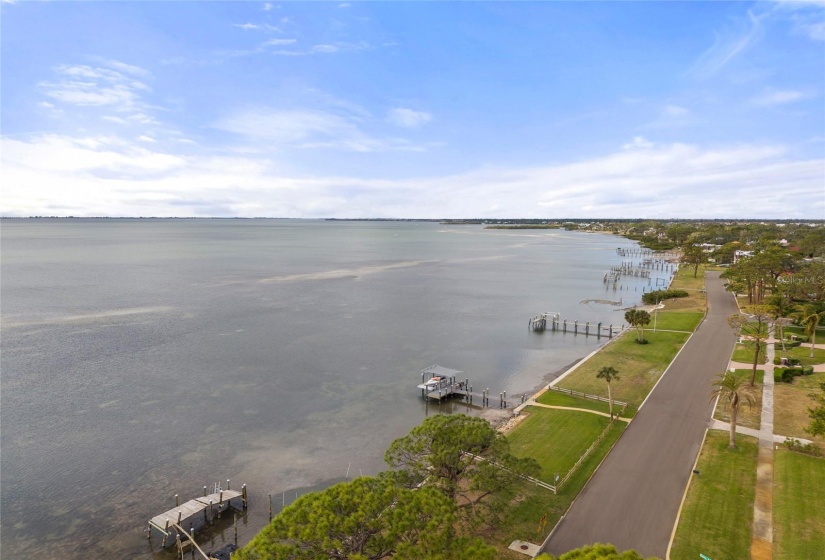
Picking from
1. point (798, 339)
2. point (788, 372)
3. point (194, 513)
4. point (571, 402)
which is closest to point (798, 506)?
point (571, 402)

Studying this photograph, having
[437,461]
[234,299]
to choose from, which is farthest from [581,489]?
[234,299]

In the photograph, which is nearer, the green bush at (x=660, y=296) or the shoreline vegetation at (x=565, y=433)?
the shoreline vegetation at (x=565, y=433)

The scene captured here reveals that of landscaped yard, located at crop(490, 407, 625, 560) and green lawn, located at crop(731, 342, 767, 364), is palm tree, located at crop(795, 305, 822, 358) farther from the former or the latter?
landscaped yard, located at crop(490, 407, 625, 560)

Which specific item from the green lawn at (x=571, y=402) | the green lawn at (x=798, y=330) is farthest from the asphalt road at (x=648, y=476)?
the green lawn at (x=798, y=330)

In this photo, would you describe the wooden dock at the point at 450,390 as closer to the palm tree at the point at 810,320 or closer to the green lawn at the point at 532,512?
the green lawn at the point at 532,512

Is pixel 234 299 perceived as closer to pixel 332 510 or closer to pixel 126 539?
pixel 126 539

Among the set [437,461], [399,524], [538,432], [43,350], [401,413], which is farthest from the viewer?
[43,350]

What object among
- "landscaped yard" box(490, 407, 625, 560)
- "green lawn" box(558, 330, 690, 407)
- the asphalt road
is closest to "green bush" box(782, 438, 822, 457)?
the asphalt road
